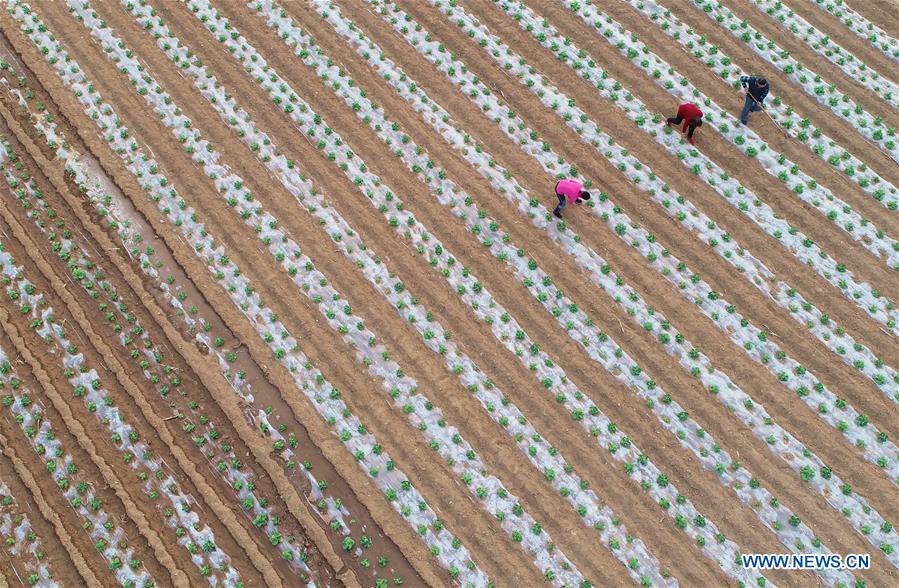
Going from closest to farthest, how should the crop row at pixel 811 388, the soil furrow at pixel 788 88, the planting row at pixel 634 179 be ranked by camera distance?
1. the crop row at pixel 811 388
2. the planting row at pixel 634 179
3. the soil furrow at pixel 788 88

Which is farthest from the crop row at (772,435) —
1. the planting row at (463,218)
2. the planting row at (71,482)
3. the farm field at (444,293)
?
the planting row at (71,482)

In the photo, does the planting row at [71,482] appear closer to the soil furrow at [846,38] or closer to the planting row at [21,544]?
the planting row at [21,544]

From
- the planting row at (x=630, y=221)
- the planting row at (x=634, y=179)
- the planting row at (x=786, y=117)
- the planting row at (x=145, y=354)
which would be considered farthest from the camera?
the planting row at (x=786, y=117)

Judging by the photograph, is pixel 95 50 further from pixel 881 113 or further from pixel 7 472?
pixel 881 113

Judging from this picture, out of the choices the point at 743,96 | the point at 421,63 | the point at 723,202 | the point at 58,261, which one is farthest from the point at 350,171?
the point at 743,96

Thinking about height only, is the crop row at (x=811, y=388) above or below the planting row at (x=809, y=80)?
below

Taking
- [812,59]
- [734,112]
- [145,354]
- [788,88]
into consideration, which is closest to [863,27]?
[812,59]

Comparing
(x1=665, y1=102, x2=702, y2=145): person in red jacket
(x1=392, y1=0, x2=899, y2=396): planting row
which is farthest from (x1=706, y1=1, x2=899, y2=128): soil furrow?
(x1=392, y1=0, x2=899, y2=396): planting row
